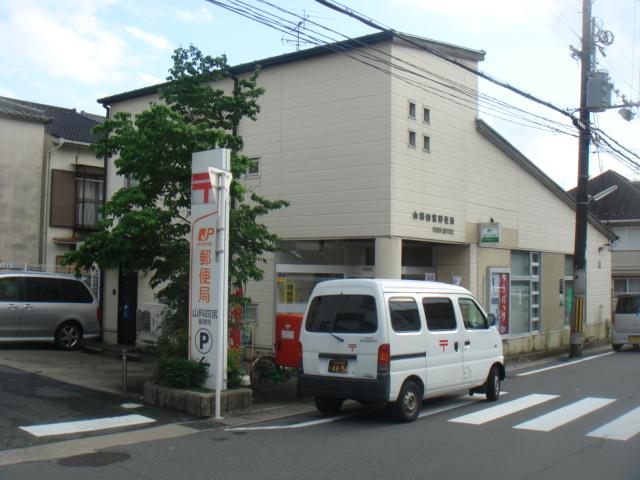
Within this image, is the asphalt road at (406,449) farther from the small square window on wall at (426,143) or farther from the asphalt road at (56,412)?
the small square window on wall at (426,143)

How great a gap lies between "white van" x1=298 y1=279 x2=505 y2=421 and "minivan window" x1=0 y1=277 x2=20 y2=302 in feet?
30.6

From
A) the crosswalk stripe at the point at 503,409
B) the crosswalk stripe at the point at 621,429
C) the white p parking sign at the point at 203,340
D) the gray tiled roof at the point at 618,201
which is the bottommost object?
the crosswalk stripe at the point at 503,409

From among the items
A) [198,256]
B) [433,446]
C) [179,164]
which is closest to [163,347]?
[198,256]

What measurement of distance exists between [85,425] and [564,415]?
282 inches

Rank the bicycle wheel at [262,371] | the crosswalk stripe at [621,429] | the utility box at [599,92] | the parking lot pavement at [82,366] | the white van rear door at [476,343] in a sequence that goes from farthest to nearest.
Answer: the utility box at [599,92] < the parking lot pavement at [82,366] < the bicycle wheel at [262,371] < the white van rear door at [476,343] < the crosswalk stripe at [621,429]

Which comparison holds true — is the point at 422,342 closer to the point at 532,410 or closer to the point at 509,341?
the point at 532,410

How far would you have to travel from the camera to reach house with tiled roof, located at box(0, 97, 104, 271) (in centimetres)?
2384

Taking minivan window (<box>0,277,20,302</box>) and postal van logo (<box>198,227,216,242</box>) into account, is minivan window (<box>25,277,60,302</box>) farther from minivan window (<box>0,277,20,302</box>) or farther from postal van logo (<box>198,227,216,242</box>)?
postal van logo (<box>198,227,216,242</box>)

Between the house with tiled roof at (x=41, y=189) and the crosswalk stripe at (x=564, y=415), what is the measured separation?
17951 millimetres

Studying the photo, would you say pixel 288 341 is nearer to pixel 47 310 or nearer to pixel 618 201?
pixel 47 310

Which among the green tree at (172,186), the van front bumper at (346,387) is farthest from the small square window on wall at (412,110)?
the van front bumper at (346,387)

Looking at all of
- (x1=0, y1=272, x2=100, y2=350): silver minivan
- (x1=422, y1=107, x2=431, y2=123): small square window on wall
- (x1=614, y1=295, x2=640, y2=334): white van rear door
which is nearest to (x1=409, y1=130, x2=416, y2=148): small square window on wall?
(x1=422, y1=107, x2=431, y2=123): small square window on wall

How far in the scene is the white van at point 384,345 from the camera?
9.63m

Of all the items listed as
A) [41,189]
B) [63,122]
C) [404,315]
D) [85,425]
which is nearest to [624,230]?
[63,122]
